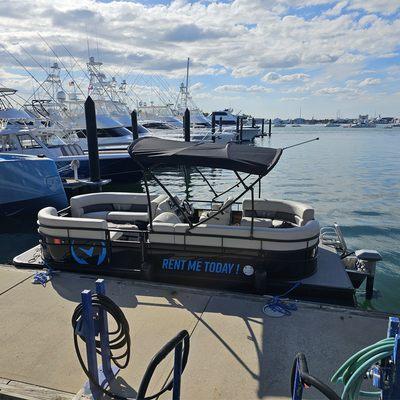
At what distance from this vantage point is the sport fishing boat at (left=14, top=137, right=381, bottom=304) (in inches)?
226

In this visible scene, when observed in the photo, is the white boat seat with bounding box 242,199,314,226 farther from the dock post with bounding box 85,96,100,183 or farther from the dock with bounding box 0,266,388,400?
the dock post with bounding box 85,96,100,183

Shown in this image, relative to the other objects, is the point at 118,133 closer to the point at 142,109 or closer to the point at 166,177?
the point at 166,177

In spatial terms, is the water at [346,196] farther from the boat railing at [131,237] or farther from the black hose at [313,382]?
the black hose at [313,382]

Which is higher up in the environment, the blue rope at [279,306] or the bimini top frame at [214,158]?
the bimini top frame at [214,158]

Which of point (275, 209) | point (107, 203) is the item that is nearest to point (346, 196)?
Answer: point (275, 209)

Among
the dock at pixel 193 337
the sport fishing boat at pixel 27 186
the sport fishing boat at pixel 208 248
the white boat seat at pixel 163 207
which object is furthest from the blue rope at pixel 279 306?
the sport fishing boat at pixel 27 186

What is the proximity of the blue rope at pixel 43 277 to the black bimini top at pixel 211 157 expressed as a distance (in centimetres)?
245

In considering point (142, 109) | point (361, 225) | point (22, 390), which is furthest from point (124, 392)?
point (142, 109)

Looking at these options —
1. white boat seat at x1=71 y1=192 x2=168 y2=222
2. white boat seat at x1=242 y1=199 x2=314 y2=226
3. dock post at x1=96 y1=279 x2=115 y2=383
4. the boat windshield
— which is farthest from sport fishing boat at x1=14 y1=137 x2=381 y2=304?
the boat windshield

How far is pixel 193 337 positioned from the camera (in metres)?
4.54

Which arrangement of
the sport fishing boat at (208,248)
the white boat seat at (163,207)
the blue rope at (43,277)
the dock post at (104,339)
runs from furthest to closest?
the white boat seat at (163,207) → the blue rope at (43,277) → the sport fishing boat at (208,248) → the dock post at (104,339)

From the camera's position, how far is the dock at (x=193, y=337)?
3.74m

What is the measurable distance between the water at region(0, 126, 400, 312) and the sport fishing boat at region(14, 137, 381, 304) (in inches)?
96.5

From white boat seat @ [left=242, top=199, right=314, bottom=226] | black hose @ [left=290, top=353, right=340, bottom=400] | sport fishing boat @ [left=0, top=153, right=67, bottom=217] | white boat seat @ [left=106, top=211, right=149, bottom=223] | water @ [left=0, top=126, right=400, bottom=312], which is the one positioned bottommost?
water @ [left=0, top=126, right=400, bottom=312]
